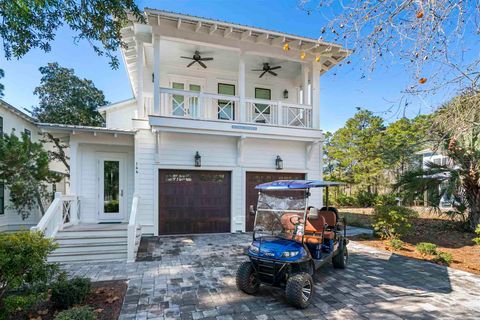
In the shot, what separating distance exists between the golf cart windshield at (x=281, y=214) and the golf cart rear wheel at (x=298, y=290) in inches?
25.6

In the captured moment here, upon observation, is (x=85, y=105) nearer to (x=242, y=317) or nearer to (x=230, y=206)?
(x=230, y=206)

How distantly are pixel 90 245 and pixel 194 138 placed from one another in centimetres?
449

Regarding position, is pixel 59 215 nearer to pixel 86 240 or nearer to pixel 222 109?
pixel 86 240

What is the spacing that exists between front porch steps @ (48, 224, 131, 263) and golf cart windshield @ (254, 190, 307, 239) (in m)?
3.88

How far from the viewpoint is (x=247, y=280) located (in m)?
4.20

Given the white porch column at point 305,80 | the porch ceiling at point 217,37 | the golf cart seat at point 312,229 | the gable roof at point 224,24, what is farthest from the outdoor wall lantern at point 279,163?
the golf cart seat at point 312,229

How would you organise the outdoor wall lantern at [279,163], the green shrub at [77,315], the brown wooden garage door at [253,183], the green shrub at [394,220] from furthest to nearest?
the outdoor wall lantern at [279,163] → the brown wooden garage door at [253,183] → the green shrub at [394,220] → the green shrub at [77,315]

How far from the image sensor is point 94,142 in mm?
8602

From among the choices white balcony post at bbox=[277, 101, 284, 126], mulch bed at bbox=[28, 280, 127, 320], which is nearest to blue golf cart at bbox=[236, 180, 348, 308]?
mulch bed at bbox=[28, 280, 127, 320]

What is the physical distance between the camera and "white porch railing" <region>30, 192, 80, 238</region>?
630 centimetres

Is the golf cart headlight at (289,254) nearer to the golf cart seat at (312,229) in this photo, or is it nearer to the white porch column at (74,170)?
the golf cart seat at (312,229)

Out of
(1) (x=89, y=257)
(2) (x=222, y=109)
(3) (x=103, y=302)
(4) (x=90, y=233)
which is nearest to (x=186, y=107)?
(2) (x=222, y=109)

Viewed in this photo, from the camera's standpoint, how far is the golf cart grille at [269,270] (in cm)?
392

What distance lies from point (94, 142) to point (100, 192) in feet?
5.57
